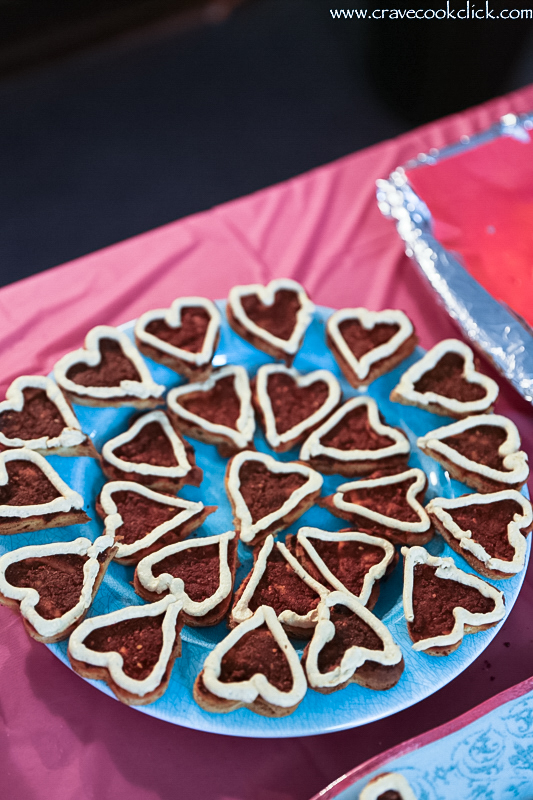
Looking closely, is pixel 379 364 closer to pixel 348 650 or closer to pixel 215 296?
pixel 215 296

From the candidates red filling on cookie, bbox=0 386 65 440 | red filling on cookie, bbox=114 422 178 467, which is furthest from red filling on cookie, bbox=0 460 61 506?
red filling on cookie, bbox=114 422 178 467

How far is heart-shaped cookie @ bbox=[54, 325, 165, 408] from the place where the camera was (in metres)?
2.04

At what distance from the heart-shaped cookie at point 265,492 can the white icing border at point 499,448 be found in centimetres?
37

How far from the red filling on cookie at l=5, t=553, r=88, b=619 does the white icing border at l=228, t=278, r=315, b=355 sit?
0.90 meters

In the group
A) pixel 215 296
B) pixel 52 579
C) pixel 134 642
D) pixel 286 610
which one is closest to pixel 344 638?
pixel 286 610

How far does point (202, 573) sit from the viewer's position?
1752mm

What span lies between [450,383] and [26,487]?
51.7 inches

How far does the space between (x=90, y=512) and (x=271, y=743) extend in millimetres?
763

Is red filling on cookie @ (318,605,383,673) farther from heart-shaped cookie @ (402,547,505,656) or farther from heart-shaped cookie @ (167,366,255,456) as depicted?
heart-shaped cookie @ (167,366,255,456)

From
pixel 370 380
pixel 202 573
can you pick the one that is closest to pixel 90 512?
pixel 202 573

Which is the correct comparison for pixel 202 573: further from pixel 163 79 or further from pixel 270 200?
pixel 163 79

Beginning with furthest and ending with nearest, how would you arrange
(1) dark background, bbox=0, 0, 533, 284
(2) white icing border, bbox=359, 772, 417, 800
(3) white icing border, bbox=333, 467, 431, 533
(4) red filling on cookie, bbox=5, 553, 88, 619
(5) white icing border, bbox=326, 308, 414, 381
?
(1) dark background, bbox=0, 0, 533, 284
(5) white icing border, bbox=326, 308, 414, 381
(3) white icing border, bbox=333, 467, 431, 533
(4) red filling on cookie, bbox=5, 553, 88, 619
(2) white icing border, bbox=359, 772, 417, 800

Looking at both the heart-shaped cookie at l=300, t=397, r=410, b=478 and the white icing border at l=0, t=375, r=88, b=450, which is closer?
the white icing border at l=0, t=375, r=88, b=450

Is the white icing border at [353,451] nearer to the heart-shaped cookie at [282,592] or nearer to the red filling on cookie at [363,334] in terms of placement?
the red filling on cookie at [363,334]
